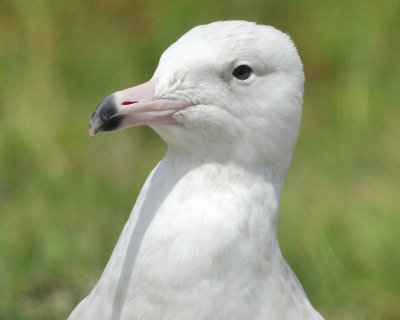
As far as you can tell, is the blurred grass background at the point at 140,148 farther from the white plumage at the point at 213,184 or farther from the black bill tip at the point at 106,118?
the black bill tip at the point at 106,118

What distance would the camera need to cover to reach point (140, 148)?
18.3 feet

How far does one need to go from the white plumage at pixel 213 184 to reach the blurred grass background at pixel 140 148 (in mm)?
1420

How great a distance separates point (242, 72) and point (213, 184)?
1.05 feet

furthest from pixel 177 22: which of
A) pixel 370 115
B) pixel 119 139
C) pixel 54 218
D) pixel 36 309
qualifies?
pixel 36 309

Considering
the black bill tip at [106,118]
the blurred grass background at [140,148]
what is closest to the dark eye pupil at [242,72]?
the black bill tip at [106,118]

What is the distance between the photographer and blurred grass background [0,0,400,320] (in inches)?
171

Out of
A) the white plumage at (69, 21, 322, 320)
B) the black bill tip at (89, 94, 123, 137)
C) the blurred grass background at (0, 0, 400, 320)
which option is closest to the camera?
the black bill tip at (89, 94, 123, 137)

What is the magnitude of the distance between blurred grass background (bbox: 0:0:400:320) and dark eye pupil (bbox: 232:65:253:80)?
5.48 ft

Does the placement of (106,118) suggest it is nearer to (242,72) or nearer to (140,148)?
(242,72)

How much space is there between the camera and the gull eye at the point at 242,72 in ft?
8.30

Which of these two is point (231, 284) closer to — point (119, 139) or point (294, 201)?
point (294, 201)

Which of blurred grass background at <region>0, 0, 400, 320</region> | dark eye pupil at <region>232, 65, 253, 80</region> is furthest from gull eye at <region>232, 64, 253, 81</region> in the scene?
blurred grass background at <region>0, 0, 400, 320</region>

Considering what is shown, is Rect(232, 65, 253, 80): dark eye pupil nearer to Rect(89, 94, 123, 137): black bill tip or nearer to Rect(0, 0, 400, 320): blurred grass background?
Rect(89, 94, 123, 137): black bill tip

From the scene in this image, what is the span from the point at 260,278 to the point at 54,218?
232cm
